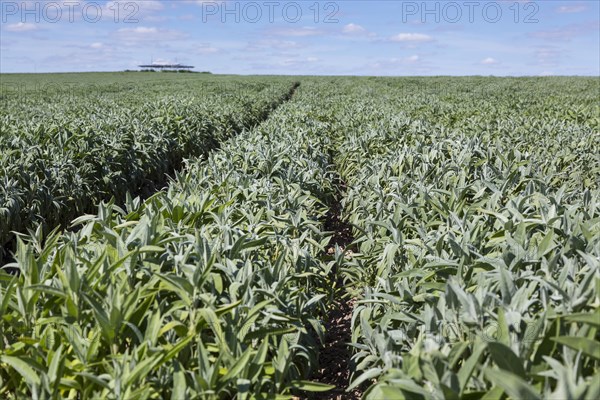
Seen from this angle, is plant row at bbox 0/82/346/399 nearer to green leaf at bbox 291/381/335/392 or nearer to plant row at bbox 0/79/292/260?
green leaf at bbox 291/381/335/392

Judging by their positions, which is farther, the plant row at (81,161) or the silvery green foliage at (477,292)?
the plant row at (81,161)

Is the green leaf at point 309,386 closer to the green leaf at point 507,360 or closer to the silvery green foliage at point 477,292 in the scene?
the silvery green foliage at point 477,292

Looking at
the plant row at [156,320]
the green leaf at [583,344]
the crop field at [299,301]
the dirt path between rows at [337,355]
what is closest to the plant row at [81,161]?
the crop field at [299,301]

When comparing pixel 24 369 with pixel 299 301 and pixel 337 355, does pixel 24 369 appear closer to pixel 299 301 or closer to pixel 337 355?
pixel 299 301

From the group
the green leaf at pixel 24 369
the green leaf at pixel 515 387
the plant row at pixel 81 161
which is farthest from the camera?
the plant row at pixel 81 161

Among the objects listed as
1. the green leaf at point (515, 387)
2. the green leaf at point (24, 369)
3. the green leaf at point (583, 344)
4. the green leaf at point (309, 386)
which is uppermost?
the green leaf at point (583, 344)

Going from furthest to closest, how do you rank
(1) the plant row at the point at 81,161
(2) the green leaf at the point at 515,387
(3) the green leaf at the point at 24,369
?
(1) the plant row at the point at 81,161 < (3) the green leaf at the point at 24,369 < (2) the green leaf at the point at 515,387

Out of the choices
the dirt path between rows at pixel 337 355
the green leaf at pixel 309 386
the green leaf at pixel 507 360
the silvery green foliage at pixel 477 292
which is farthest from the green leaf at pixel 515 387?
the dirt path between rows at pixel 337 355

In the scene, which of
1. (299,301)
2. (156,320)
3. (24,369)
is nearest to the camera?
(24,369)

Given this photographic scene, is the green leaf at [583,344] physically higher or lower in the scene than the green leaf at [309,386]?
higher

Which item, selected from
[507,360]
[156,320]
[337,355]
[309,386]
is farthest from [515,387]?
[337,355]

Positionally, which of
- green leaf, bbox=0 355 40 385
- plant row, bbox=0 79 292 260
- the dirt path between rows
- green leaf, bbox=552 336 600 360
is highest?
plant row, bbox=0 79 292 260

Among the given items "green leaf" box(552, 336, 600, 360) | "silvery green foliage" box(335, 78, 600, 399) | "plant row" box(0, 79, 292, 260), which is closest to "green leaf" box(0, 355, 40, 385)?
"silvery green foliage" box(335, 78, 600, 399)

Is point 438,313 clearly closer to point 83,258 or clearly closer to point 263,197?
point 83,258
